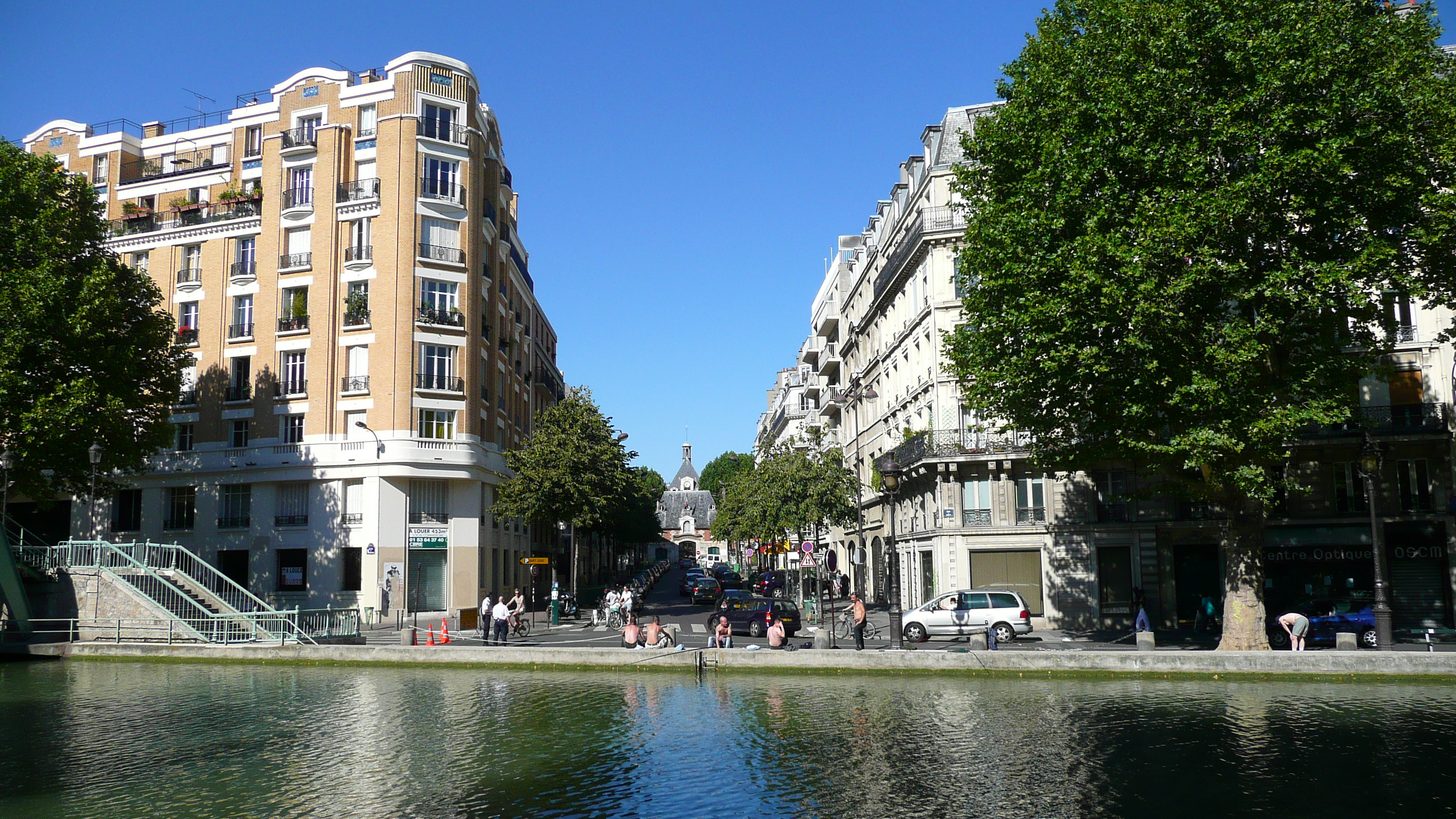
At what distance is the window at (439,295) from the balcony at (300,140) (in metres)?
8.20

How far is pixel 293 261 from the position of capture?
45344mm

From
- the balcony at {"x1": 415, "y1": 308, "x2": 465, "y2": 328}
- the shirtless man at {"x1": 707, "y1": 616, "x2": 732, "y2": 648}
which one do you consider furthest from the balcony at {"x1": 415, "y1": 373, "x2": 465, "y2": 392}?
the shirtless man at {"x1": 707, "y1": 616, "x2": 732, "y2": 648}

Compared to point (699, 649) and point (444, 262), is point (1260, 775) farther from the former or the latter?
point (444, 262)

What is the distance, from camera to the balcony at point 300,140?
45.3 meters

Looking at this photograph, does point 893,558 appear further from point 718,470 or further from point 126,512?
point 718,470

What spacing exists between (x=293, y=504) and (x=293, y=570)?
2.84 m

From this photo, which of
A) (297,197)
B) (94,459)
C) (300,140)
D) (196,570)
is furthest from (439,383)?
(94,459)

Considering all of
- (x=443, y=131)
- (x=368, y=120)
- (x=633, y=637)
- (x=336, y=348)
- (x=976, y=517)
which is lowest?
(x=633, y=637)

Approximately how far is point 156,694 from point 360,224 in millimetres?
27628

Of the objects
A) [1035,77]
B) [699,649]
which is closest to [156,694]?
[699,649]

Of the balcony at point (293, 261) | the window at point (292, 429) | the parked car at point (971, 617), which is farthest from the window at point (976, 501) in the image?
the balcony at point (293, 261)

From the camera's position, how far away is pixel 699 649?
25375 millimetres

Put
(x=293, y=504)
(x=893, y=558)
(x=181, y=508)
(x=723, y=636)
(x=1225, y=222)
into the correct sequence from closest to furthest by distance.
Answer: (x=1225, y=222) < (x=893, y=558) < (x=723, y=636) < (x=293, y=504) < (x=181, y=508)

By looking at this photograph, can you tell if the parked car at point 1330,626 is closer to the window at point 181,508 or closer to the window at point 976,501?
the window at point 976,501
